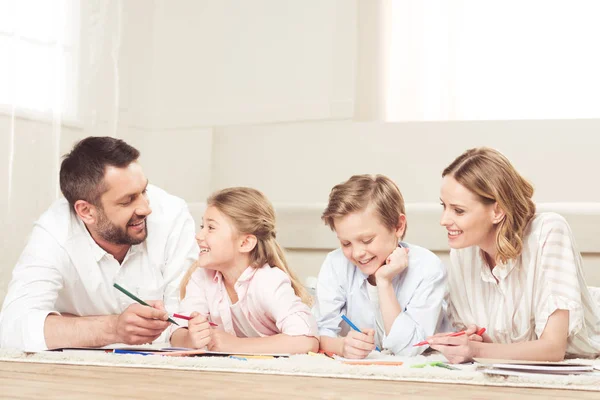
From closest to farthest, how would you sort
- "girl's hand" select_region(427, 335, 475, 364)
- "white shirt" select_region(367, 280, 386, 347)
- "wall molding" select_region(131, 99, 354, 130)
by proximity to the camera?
"girl's hand" select_region(427, 335, 475, 364)
"white shirt" select_region(367, 280, 386, 347)
"wall molding" select_region(131, 99, 354, 130)

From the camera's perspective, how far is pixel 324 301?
1.99 metres

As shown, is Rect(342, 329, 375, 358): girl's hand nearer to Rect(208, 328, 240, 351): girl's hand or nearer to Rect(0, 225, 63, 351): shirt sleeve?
Rect(208, 328, 240, 351): girl's hand

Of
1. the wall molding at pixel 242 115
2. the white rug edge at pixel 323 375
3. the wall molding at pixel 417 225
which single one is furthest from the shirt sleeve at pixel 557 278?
the wall molding at pixel 242 115

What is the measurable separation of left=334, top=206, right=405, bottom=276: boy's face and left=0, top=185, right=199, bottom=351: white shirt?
0.51 metres

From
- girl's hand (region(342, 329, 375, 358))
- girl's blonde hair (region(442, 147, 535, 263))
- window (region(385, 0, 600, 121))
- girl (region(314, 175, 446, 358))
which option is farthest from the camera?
window (region(385, 0, 600, 121))

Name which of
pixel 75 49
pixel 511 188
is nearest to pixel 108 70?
pixel 75 49

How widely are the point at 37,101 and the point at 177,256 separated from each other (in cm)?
92

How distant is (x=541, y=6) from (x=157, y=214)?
2.26 metres

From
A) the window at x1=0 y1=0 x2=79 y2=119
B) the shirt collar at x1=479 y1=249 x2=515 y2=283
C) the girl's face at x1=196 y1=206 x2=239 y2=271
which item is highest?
the window at x1=0 y1=0 x2=79 y2=119

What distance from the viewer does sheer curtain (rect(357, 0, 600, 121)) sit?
138 inches

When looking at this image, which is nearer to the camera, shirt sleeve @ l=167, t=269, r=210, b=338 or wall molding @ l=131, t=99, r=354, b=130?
shirt sleeve @ l=167, t=269, r=210, b=338

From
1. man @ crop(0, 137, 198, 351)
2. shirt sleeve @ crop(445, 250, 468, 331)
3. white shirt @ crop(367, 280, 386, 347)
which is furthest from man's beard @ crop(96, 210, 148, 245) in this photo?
shirt sleeve @ crop(445, 250, 468, 331)

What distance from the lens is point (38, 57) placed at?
2676 mm

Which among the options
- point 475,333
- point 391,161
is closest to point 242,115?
point 391,161
